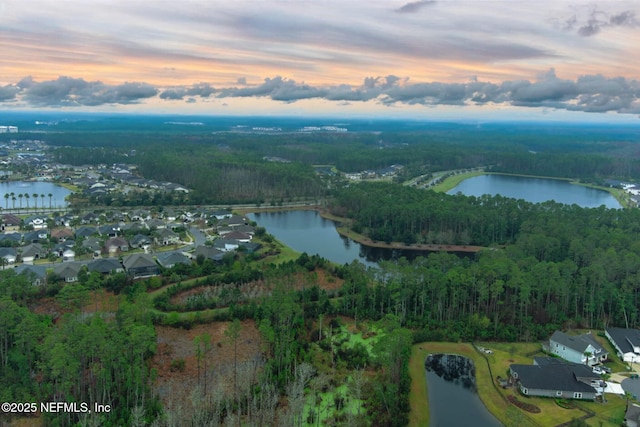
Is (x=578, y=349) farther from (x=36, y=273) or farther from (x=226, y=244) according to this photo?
(x=36, y=273)

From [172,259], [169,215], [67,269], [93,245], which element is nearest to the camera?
[67,269]

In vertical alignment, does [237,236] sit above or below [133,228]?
below

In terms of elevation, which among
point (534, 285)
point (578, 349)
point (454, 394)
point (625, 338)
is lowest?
point (454, 394)

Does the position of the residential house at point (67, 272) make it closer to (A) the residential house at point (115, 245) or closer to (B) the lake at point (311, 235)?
(A) the residential house at point (115, 245)

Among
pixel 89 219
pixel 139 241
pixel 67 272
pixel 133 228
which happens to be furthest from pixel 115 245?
pixel 89 219

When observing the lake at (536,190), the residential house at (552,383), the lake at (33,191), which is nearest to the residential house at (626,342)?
the residential house at (552,383)

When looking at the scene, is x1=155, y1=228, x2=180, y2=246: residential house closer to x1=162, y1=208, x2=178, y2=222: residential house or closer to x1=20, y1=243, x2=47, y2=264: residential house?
x1=162, y1=208, x2=178, y2=222: residential house

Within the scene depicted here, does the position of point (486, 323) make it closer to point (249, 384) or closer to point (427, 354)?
point (427, 354)
